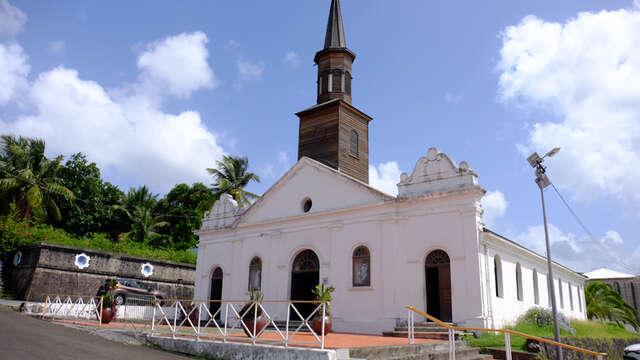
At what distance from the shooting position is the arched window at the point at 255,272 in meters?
22.4

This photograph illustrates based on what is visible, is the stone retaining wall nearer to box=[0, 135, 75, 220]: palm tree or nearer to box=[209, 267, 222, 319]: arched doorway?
box=[209, 267, 222, 319]: arched doorway

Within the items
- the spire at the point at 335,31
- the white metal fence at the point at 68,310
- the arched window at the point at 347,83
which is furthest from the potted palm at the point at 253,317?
the spire at the point at 335,31

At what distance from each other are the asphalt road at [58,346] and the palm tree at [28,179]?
20890 millimetres

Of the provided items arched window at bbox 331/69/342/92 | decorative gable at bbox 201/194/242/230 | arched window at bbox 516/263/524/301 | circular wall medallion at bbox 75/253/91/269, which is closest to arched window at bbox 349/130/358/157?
arched window at bbox 331/69/342/92

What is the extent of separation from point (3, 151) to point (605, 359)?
1491 inches

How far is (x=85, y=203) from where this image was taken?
3931 cm

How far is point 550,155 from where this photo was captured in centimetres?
1447

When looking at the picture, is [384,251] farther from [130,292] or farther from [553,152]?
[130,292]

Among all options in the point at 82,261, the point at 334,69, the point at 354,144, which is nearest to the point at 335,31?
the point at 334,69

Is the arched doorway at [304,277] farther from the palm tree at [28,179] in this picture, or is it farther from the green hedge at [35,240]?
the palm tree at [28,179]

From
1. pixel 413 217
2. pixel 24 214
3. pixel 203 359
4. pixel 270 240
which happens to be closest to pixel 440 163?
pixel 413 217

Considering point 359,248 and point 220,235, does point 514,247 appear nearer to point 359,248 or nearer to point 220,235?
point 359,248

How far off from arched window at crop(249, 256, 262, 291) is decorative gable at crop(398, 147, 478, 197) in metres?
8.19

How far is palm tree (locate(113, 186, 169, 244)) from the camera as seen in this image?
41.2 m
